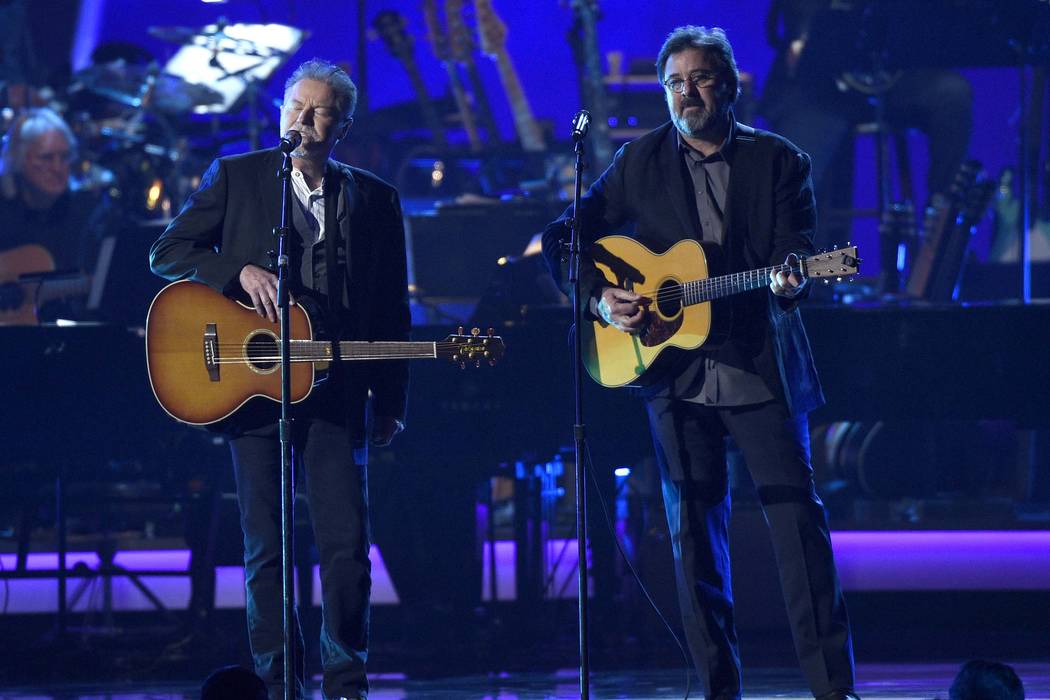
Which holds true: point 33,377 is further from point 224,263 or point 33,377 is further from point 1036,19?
point 1036,19

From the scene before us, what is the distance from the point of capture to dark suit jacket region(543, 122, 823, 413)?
3.91 metres

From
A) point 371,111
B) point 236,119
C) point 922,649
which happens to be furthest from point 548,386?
point 236,119

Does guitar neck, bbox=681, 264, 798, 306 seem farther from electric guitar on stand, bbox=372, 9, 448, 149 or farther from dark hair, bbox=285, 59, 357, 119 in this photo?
electric guitar on stand, bbox=372, 9, 448, 149

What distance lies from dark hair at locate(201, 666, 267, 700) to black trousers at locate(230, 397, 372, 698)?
2.62 feet

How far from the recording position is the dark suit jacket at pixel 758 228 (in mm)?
3908

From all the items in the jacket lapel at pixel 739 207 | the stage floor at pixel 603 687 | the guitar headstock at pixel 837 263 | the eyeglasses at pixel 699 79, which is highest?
the eyeglasses at pixel 699 79

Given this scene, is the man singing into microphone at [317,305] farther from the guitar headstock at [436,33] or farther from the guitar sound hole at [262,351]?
the guitar headstock at [436,33]

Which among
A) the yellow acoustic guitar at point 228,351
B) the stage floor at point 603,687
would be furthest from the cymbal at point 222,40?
the yellow acoustic guitar at point 228,351

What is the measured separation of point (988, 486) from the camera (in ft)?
26.1

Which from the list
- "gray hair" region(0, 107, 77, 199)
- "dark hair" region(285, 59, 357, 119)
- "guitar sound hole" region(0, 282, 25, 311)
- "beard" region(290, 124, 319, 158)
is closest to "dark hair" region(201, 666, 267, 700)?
"beard" region(290, 124, 319, 158)

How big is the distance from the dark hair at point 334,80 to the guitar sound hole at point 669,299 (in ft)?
3.50

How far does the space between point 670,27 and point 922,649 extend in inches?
201

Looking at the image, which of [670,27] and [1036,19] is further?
[670,27]

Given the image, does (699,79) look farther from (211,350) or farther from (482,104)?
(482,104)
